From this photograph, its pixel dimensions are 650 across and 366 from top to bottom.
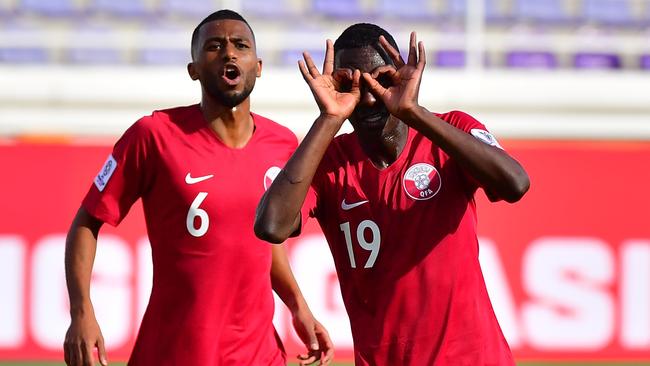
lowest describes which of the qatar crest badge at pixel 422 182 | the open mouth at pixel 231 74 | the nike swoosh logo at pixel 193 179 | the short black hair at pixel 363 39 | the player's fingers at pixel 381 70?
the qatar crest badge at pixel 422 182

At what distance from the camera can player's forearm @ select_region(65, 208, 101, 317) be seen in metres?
4.53

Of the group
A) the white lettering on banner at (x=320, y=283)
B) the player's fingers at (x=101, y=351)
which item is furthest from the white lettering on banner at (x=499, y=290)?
the player's fingers at (x=101, y=351)

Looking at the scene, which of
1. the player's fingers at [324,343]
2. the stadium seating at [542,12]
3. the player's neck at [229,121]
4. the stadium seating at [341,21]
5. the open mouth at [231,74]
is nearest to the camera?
the open mouth at [231,74]

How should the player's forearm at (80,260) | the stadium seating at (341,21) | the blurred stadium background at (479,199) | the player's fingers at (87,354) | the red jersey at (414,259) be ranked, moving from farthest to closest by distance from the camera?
the stadium seating at (341,21)
the blurred stadium background at (479,199)
the player's forearm at (80,260)
the player's fingers at (87,354)
the red jersey at (414,259)

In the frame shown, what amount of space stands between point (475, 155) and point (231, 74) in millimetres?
1495

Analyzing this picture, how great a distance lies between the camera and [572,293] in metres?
8.88

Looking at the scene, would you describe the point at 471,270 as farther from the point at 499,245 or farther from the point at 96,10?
the point at 96,10

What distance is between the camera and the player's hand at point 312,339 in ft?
16.0

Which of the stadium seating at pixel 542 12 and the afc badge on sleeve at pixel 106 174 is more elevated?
the stadium seating at pixel 542 12

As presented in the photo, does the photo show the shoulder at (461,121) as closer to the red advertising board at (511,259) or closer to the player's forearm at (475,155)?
the player's forearm at (475,155)

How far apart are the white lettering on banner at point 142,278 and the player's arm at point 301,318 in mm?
3737

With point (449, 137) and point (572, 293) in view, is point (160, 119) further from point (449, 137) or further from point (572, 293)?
point (572, 293)

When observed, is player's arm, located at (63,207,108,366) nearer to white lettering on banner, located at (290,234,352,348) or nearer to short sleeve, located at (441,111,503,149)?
short sleeve, located at (441,111,503,149)

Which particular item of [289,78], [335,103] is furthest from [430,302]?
[289,78]
